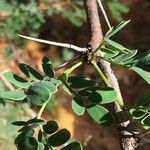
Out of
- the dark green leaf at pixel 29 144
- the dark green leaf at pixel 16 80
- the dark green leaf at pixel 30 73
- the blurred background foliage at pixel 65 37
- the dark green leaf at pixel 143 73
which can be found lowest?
the blurred background foliage at pixel 65 37

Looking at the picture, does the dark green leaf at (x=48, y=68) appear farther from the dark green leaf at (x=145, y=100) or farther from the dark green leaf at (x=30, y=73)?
the dark green leaf at (x=145, y=100)

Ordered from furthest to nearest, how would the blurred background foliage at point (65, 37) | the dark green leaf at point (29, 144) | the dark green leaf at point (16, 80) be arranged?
the blurred background foliage at point (65, 37)
the dark green leaf at point (16, 80)
the dark green leaf at point (29, 144)

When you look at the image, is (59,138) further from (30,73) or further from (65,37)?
(65,37)

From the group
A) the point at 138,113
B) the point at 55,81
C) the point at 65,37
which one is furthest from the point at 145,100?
the point at 65,37

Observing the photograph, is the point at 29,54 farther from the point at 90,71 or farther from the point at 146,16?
the point at 146,16

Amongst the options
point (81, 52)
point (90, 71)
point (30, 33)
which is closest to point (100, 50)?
point (81, 52)

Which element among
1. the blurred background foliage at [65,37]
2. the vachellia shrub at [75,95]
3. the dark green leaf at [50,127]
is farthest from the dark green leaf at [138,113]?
the blurred background foliage at [65,37]

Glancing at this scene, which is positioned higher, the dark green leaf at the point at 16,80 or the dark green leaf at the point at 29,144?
the dark green leaf at the point at 16,80
